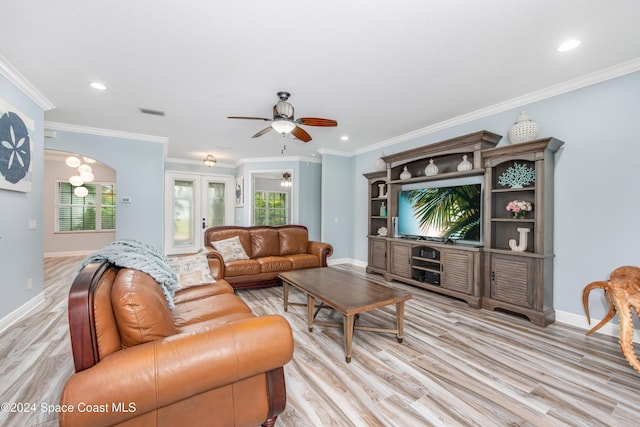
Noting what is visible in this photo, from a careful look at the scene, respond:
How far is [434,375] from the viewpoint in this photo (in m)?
1.96

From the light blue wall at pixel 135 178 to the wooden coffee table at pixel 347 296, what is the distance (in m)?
3.24

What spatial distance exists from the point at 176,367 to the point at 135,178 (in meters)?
4.67

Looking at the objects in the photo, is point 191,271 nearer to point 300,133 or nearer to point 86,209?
point 300,133

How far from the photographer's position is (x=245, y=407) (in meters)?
1.33

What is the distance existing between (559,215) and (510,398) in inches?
87.6

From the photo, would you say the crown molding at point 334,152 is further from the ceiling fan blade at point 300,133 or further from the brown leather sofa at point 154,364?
the brown leather sofa at point 154,364

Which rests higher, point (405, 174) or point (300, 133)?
point (300, 133)

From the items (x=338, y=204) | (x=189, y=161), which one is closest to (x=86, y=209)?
(x=189, y=161)

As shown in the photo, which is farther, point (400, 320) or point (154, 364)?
point (400, 320)

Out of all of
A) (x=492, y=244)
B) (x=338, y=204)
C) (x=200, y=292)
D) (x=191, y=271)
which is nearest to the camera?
(x=200, y=292)

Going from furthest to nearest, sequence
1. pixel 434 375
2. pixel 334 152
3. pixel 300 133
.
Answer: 1. pixel 334 152
2. pixel 300 133
3. pixel 434 375

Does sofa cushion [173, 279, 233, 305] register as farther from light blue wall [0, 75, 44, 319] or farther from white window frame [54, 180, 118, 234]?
white window frame [54, 180, 118, 234]

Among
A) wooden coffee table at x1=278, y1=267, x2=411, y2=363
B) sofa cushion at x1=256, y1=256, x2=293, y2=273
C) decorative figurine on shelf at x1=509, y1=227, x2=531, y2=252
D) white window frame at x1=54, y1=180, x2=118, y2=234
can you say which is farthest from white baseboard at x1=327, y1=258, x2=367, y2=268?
white window frame at x1=54, y1=180, x2=118, y2=234

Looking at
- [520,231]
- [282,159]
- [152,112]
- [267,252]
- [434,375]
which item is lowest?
[434,375]
